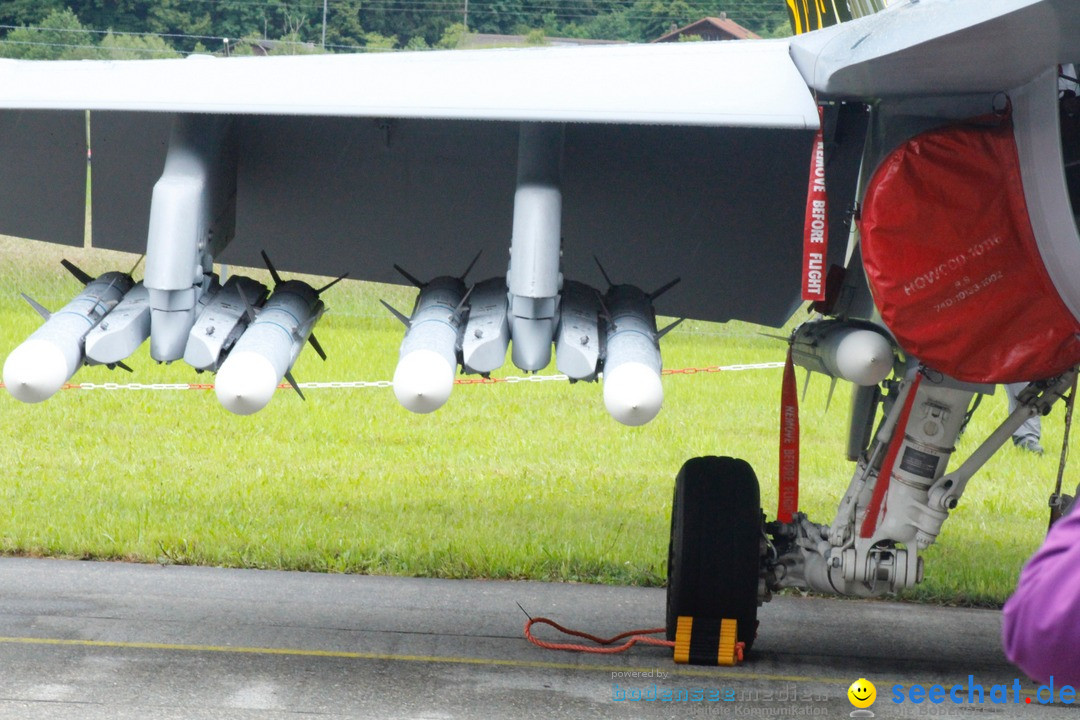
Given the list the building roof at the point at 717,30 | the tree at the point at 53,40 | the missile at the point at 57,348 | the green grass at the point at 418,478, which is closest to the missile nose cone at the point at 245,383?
the missile at the point at 57,348

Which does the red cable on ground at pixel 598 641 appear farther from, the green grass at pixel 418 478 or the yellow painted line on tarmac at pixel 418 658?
the green grass at pixel 418 478

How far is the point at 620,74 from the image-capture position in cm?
445

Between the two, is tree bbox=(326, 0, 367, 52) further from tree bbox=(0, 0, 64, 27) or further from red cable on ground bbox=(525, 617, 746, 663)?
red cable on ground bbox=(525, 617, 746, 663)

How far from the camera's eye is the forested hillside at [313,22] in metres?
37.4

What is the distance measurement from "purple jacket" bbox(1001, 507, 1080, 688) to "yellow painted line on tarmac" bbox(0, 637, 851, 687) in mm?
4023

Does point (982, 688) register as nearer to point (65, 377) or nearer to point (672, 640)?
point (672, 640)

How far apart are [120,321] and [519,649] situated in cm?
246

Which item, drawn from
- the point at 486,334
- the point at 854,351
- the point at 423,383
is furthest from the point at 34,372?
Result: the point at 854,351

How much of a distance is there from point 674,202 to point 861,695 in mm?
2247

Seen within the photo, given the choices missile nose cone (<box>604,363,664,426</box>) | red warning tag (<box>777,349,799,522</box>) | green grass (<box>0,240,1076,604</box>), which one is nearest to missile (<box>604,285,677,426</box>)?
missile nose cone (<box>604,363,664,426</box>)

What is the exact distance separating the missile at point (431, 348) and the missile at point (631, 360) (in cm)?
40

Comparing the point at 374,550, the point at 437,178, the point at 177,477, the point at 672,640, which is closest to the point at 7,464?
the point at 177,477

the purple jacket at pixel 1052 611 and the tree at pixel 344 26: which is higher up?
the tree at pixel 344 26

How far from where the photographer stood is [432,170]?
5.93m
